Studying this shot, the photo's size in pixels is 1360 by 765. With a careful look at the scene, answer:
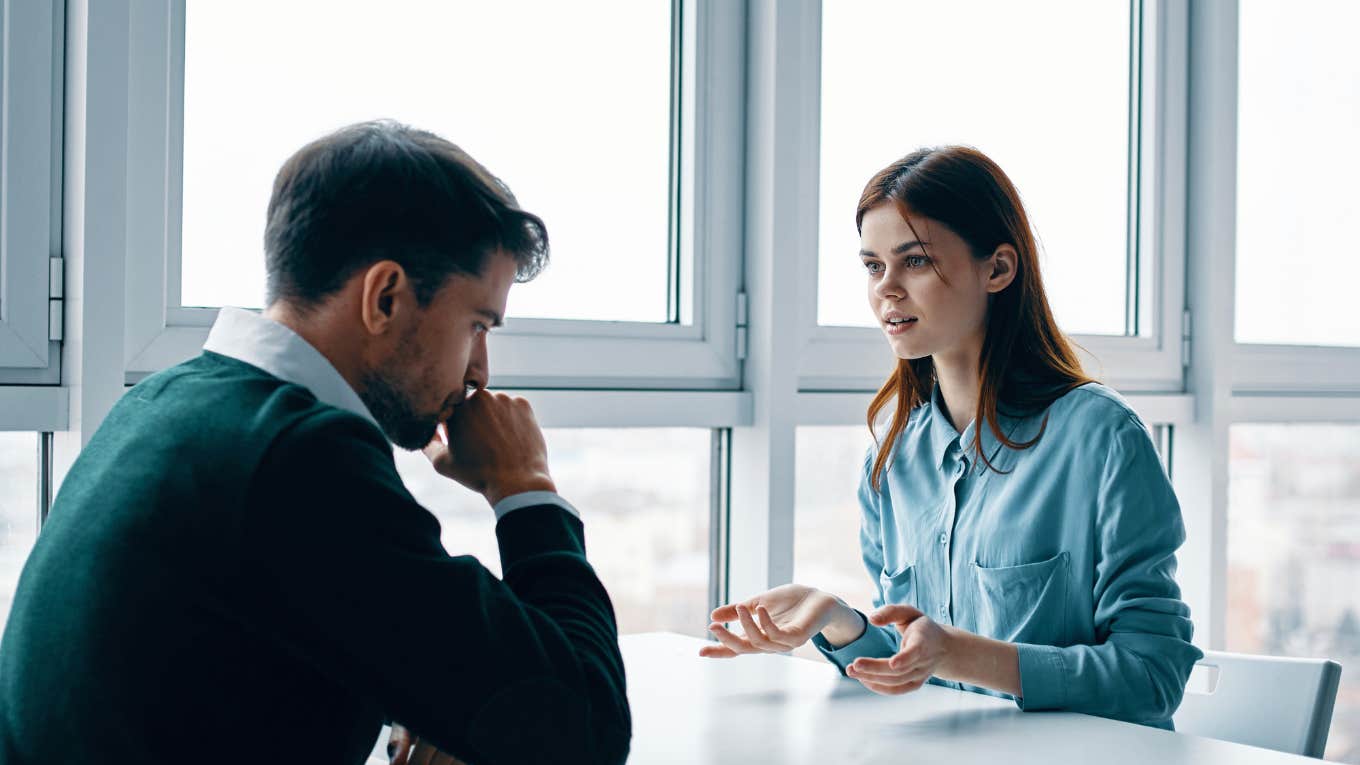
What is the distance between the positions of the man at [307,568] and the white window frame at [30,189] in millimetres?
748

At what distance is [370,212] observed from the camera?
3.34 feet

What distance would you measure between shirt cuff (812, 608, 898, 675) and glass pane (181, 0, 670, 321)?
78 cm

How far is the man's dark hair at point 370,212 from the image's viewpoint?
1021 millimetres

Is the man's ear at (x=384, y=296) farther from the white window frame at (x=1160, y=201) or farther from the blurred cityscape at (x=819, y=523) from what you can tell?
the white window frame at (x=1160, y=201)

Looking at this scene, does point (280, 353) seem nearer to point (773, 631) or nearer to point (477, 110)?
point (773, 631)

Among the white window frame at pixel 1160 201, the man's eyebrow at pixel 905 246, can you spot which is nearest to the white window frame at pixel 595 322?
the man's eyebrow at pixel 905 246

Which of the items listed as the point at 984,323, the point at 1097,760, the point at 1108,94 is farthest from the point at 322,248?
the point at 1108,94

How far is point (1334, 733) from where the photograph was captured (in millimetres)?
3250

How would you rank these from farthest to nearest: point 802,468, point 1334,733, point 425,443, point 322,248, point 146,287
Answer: point 1334,733 → point 802,468 → point 146,287 → point 425,443 → point 322,248

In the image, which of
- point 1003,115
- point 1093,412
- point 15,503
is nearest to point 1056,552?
point 1093,412

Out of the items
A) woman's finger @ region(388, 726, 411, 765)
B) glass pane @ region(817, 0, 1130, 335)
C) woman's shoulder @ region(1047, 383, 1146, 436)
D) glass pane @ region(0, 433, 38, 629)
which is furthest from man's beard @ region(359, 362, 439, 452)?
glass pane @ region(817, 0, 1130, 335)

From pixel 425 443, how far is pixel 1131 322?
2.28 m

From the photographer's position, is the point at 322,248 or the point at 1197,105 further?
the point at 1197,105

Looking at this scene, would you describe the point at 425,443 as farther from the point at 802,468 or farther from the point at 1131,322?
the point at 1131,322
